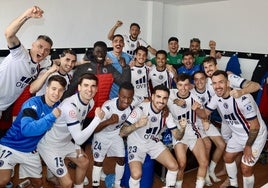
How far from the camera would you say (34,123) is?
2012 mm

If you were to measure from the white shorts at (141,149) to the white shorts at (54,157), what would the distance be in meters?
0.61

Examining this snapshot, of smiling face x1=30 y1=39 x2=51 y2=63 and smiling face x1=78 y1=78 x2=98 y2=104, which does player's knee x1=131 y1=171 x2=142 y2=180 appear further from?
smiling face x1=30 y1=39 x2=51 y2=63

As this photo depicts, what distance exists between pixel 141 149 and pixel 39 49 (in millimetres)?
1350

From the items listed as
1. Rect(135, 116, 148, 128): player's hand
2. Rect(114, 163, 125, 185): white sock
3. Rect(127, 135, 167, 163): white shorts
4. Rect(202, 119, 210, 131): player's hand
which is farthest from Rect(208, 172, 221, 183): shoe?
Rect(135, 116, 148, 128): player's hand

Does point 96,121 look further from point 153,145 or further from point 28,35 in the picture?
point 28,35

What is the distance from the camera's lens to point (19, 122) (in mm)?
2199

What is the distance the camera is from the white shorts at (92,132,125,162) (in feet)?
8.97

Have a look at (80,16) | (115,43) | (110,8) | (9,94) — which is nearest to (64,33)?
(80,16)

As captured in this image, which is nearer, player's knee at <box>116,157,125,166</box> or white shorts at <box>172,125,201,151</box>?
player's knee at <box>116,157,125,166</box>

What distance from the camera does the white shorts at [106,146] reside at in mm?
2734

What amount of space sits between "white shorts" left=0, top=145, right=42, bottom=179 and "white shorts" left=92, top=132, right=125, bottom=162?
1.96 feet

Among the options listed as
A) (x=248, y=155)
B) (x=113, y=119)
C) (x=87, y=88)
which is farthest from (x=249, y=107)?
(x=87, y=88)

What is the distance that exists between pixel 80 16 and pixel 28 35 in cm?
96

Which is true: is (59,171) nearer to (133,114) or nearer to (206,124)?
(133,114)
